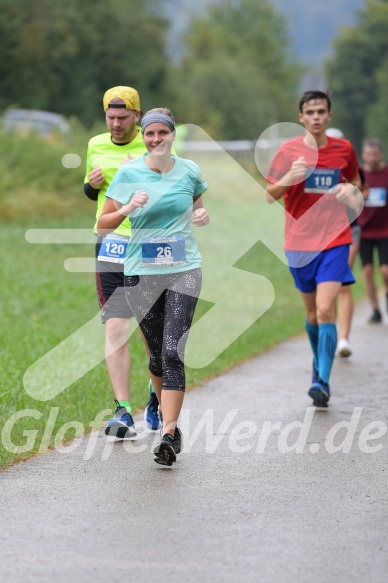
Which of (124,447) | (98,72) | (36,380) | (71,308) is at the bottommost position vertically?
(98,72)

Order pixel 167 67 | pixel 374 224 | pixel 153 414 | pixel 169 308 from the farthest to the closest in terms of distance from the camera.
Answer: pixel 167 67 < pixel 374 224 < pixel 153 414 < pixel 169 308

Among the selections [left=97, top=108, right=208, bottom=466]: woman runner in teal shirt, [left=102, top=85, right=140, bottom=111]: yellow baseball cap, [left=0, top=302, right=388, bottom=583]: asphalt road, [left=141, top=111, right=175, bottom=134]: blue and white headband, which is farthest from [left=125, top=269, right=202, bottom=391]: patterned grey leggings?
[left=102, top=85, right=140, bottom=111]: yellow baseball cap

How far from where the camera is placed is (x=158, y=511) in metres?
5.85

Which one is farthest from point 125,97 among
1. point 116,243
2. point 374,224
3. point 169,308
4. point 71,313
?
point 374,224

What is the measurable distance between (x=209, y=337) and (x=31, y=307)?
241 cm

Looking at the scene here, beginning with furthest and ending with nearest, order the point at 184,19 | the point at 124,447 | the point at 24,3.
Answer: the point at 184,19, the point at 24,3, the point at 124,447

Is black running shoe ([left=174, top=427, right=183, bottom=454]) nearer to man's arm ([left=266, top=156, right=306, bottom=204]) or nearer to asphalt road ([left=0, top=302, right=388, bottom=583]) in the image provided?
asphalt road ([left=0, top=302, right=388, bottom=583])

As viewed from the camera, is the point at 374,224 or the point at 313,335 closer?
the point at 313,335

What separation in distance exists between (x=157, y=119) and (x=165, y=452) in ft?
5.96

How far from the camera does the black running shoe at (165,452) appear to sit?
6.76 metres

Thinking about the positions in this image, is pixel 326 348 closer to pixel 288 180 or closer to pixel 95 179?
pixel 288 180

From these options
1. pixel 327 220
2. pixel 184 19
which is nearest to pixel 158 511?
pixel 327 220

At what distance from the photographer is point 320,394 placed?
8859 millimetres

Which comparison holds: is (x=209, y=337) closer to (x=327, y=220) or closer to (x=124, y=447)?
(x=327, y=220)
